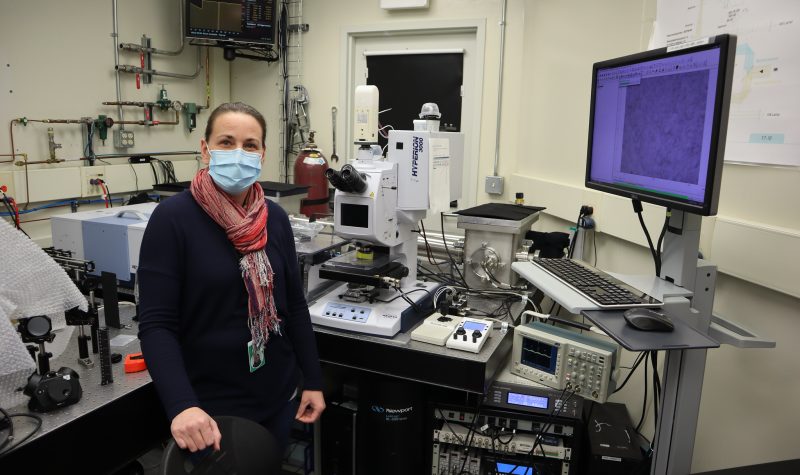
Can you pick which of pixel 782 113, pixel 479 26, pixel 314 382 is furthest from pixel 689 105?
pixel 479 26

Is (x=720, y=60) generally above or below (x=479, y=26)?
below

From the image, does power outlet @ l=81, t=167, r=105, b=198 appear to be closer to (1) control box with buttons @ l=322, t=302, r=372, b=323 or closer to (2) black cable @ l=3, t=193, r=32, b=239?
(2) black cable @ l=3, t=193, r=32, b=239

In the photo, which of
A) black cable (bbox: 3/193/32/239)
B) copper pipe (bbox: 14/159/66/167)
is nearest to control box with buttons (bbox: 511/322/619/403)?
black cable (bbox: 3/193/32/239)

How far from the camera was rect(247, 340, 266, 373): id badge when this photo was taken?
4.28 feet

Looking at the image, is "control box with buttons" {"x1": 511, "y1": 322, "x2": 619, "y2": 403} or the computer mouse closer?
the computer mouse

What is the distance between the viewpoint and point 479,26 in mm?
→ 3367

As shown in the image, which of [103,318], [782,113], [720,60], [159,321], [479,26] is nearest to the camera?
[720,60]

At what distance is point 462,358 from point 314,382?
45 centimetres

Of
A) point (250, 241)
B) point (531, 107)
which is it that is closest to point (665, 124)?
point (250, 241)

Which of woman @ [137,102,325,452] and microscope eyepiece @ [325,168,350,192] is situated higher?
microscope eyepiece @ [325,168,350,192]

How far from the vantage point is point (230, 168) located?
4.19 ft

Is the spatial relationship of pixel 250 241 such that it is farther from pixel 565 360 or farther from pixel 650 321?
pixel 565 360

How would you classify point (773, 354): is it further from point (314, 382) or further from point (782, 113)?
point (314, 382)

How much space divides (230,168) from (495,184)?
2377 millimetres
